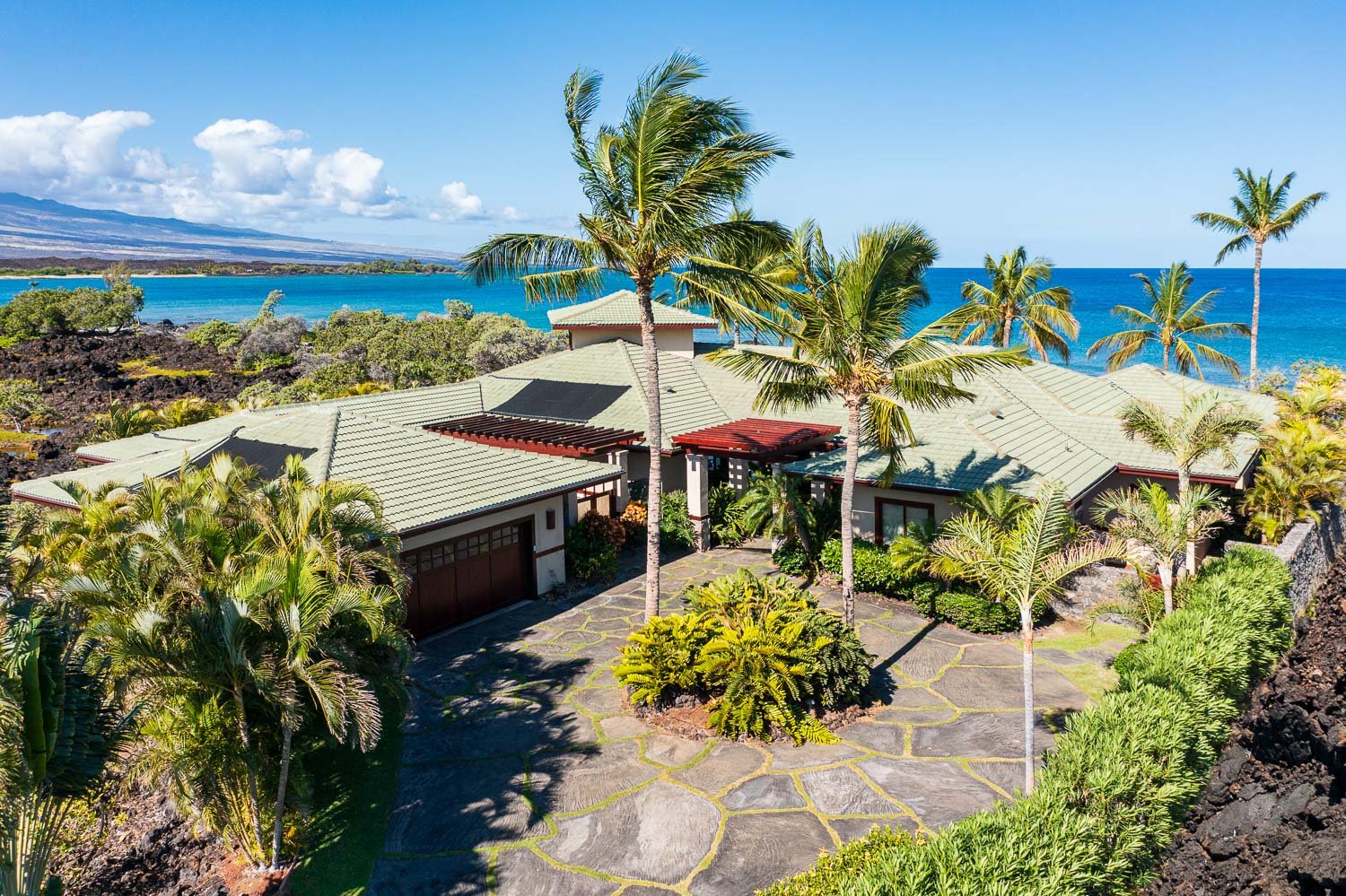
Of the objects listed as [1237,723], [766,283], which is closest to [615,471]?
[766,283]

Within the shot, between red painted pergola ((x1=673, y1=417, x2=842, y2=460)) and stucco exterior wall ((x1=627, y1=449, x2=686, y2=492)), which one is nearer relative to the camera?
red painted pergola ((x1=673, y1=417, x2=842, y2=460))

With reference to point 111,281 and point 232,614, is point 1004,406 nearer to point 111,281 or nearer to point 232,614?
point 232,614

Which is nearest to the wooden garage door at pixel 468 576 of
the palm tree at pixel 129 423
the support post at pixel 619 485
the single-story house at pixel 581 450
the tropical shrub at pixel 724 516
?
the single-story house at pixel 581 450

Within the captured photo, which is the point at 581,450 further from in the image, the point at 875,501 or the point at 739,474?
the point at 875,501

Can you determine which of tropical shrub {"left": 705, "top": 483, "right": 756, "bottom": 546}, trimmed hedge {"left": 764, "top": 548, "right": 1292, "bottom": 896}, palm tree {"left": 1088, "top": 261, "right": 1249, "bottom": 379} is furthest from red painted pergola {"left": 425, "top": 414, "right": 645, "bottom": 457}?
palm tree {"left": 1088, "top": 261, "right": 1249, "bottom": 379}

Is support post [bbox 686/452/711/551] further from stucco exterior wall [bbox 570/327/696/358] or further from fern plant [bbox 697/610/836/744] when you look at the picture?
stucco exterior wall [bbox 570/327/696/358]
